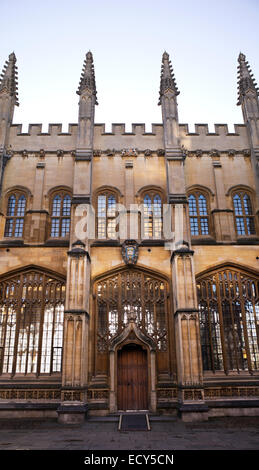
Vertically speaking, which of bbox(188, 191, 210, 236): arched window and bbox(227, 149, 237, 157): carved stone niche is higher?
bbox(227, 149, 237, 157): carved stone niche

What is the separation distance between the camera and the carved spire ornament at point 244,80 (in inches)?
742

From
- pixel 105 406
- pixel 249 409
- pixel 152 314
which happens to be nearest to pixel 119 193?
pixel 152 314

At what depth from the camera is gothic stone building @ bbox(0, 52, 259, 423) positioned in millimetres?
12906

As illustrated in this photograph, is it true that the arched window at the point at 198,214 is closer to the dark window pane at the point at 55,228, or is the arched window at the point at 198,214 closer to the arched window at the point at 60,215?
the arched window at the point at 60,215

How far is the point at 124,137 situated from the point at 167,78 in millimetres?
4709

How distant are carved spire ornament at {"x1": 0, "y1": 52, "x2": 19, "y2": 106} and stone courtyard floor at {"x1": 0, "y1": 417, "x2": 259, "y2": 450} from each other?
17406mm

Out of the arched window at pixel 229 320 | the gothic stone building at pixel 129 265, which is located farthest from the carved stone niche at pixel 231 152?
the arched window at pixel 229 320

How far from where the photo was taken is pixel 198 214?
1667cm

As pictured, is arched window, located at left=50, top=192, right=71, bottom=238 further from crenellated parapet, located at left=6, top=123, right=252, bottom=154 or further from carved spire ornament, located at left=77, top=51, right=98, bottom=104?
carved spire ornament, located at left=77, top=51, right=98, bottom=104

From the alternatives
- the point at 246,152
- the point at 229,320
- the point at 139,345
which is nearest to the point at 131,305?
the point at 139,345

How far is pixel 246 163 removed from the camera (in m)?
17.5

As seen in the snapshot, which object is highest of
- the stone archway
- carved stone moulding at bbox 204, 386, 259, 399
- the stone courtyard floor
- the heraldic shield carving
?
the heraldic shield carving

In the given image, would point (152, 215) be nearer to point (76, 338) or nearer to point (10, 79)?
point (76, 338)

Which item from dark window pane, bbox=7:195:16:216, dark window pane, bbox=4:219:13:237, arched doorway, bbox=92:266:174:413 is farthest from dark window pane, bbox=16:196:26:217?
arched doorway, bbox=92:266:174:413
